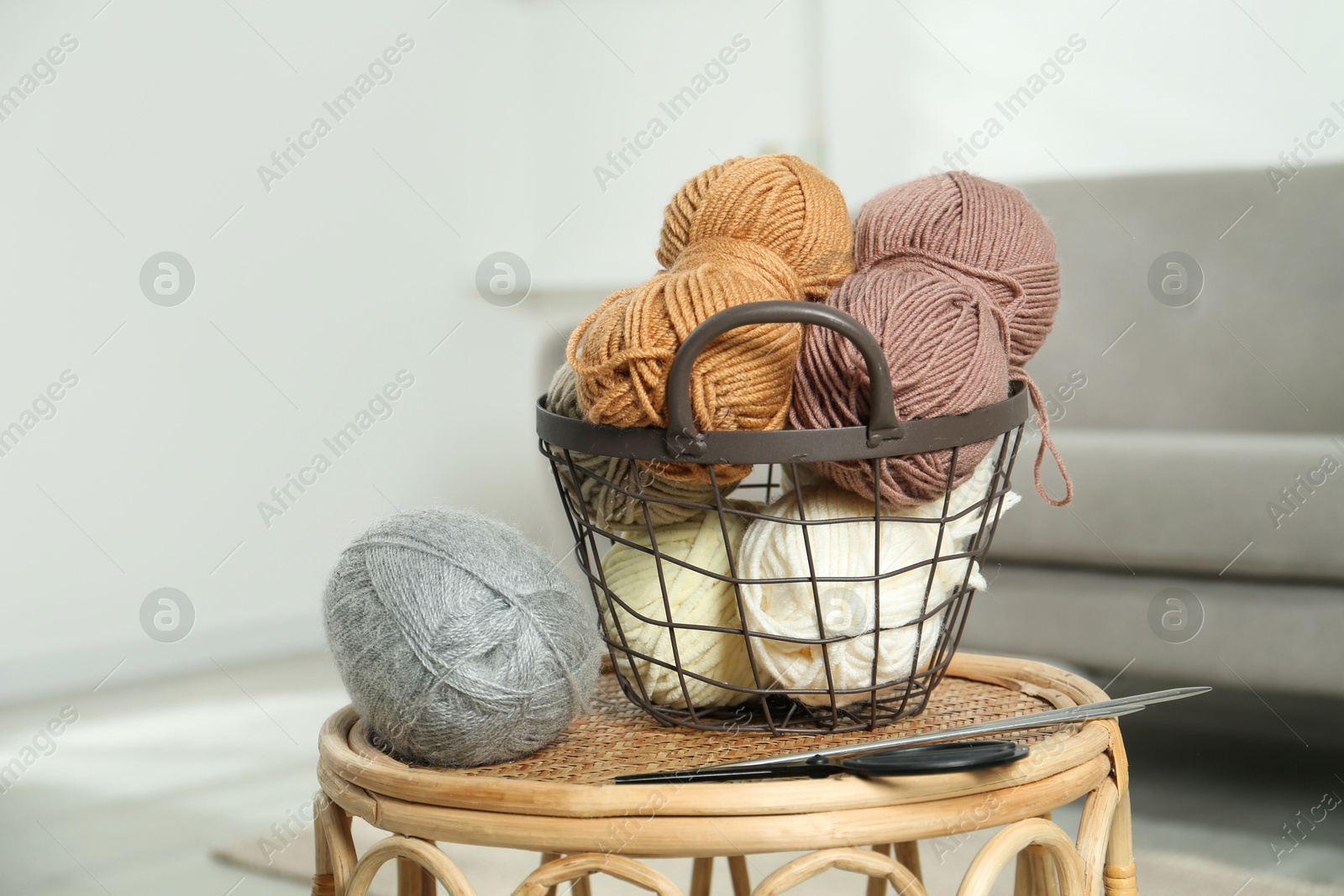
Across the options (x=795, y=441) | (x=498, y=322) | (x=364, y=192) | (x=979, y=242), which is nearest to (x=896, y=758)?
(x=795, y=441)

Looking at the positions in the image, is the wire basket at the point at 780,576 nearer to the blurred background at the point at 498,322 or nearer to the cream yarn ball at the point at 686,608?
the cream yarn ball at the point at 686,608

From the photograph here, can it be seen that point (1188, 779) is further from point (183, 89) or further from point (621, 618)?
point (183, 89)

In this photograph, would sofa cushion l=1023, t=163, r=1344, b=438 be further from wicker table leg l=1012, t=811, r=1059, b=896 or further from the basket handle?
the basket handle

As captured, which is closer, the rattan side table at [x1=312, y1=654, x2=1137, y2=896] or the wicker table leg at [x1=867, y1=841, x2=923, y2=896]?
the rattan side table at [x1=312, y1=654, x2=1137, y2=896]

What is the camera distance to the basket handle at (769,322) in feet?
1.35

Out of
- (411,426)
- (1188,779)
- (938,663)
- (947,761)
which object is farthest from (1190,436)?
(411,426)

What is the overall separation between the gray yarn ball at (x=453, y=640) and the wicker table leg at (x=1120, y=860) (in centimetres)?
26

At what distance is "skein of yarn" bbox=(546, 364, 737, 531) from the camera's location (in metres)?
0.51

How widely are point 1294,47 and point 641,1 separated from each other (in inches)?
52.3

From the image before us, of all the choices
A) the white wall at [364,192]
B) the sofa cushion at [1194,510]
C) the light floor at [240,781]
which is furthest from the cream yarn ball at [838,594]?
the white wall at [364,192]

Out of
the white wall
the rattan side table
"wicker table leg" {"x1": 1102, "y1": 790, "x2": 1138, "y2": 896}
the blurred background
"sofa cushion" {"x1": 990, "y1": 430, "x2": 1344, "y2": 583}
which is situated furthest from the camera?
the white wall

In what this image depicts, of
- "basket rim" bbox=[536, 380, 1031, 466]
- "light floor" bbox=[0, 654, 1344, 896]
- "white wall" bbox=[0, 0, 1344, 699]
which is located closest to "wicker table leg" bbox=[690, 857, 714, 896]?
"light floor" bbox=[0, 654, 1344, 896]

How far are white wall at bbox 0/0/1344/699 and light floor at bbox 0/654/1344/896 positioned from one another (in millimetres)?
195

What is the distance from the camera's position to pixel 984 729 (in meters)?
0.46
